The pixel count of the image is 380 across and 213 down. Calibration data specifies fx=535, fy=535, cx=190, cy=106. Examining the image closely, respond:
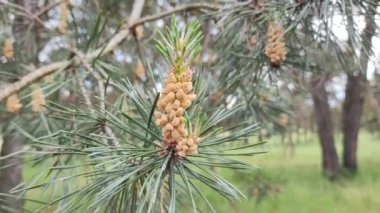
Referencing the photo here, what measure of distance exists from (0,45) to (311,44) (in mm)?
760

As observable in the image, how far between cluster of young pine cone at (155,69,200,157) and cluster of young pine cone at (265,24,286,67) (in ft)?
1.56

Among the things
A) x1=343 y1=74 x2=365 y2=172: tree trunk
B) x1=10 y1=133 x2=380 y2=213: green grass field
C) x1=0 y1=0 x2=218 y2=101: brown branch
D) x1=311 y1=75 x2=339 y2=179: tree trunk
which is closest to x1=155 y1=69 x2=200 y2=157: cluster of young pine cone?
x1=0 y1=0 x2=218 y2=101: brown branch

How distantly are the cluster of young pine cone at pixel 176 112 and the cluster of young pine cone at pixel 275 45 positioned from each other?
47cm

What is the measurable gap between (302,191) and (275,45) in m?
4.70

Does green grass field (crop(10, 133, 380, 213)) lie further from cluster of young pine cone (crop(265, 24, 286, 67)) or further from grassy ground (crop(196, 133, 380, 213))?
cluster of young pine cone (crop(265, 24, 286, 67))

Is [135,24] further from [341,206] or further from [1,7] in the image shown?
[341,206]

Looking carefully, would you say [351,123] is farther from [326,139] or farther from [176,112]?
[176,112]

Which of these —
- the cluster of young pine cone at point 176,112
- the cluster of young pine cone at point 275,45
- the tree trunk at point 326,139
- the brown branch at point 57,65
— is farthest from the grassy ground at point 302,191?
the cluster of young pine cone at point 176,112

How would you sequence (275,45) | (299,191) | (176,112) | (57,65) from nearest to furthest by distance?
(176,112), (275,45), (57,65), (299,191)

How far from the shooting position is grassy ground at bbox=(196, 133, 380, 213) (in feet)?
11.2

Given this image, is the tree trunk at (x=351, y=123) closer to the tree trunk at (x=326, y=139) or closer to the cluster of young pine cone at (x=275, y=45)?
the tree trunk at (x=326, y=139)

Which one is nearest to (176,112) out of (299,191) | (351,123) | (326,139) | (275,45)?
(275,45)

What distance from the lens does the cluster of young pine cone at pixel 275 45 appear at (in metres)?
1.03

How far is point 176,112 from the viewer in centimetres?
58
